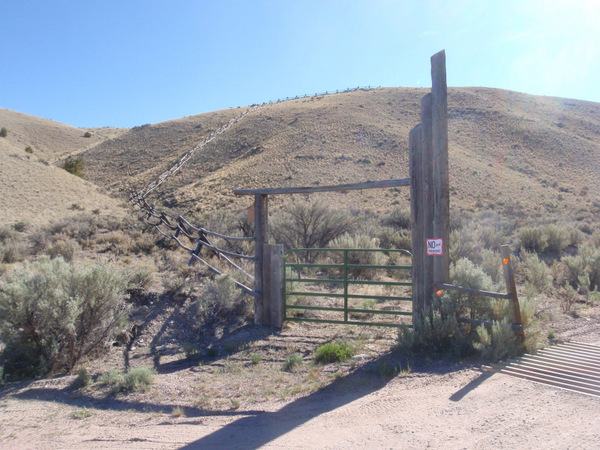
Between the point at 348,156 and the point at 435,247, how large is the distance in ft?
127

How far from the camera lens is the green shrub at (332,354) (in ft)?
21.9

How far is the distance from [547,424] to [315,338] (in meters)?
4.60

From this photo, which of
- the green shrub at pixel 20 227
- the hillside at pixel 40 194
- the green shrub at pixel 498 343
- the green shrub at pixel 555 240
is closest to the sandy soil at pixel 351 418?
the green shrub at pixel 498 343

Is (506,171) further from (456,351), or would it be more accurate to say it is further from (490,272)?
(456,351)

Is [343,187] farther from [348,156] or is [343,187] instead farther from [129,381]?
[348,156]

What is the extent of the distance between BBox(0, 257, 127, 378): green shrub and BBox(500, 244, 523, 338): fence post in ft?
18.1

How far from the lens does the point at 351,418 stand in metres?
4.50

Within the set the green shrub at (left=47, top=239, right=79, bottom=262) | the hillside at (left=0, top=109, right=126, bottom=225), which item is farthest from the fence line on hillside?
the hillside at (left=0, top=109, right=126, bottom=225)

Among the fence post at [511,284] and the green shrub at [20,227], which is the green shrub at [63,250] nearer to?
the green shrub at [20,227]

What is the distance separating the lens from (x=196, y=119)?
73.5m

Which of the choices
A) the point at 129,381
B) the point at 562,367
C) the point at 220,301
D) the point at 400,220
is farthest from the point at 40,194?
the point at 562,367

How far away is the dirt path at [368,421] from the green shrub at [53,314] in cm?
124

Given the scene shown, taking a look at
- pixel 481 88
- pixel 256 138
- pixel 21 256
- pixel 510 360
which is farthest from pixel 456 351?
pixel 481 88

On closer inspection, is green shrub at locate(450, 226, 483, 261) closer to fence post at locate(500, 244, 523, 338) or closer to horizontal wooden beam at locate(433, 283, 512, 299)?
horizontal wooden beam at locate(433, 283, 512, 299)
